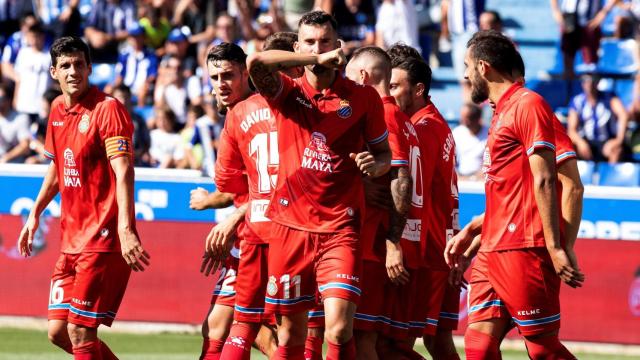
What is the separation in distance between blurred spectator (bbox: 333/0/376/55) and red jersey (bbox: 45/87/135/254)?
32.6 feet

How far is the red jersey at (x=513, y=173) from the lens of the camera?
7637mm

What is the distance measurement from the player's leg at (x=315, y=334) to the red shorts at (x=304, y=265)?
2.06 feet

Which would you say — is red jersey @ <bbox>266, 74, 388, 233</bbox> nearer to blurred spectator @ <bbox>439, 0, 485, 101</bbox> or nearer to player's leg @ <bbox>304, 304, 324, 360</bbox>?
player's leg @ <bbox>304, 304, 324, 360</bbox>

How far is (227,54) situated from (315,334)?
204 cm

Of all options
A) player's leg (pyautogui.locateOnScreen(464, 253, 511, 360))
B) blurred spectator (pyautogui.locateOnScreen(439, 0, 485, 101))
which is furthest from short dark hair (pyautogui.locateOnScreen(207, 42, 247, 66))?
blurred spectator (pyautogui.locateOnScreen(439, 0, 485, 101))

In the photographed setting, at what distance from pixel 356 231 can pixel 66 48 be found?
2.56m

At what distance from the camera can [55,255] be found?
14133 millimetres

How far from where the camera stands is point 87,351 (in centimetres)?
870

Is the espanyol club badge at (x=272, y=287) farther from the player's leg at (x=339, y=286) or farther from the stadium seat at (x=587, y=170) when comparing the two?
the stadium seat at (x=587, y=170)

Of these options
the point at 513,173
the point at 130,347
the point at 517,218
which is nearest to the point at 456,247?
the point at 517,218

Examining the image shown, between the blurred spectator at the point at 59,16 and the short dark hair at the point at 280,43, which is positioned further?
the blurred spectator at the point at 59,16

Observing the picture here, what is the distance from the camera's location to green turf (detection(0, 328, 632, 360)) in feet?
39.3

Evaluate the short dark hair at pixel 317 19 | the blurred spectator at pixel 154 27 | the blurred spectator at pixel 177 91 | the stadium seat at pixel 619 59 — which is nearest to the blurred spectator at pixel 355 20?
the blurred spectator at pixel 177 91

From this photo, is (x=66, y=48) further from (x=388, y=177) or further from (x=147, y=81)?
(x=147, y=81)
